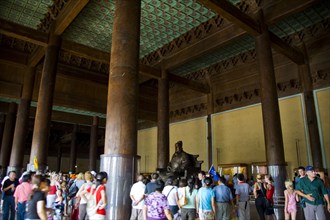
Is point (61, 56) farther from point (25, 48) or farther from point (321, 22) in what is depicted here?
point (321, 22)

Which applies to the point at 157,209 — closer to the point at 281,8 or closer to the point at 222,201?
the point at 222,201

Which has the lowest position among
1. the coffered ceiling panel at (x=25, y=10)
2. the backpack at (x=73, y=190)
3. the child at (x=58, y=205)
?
the child at (x=58, y=205)

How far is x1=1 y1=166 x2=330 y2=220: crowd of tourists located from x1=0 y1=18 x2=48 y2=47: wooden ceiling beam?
6842 mm

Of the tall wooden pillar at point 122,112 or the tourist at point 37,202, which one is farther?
the tall wooden pillar at point 122,112

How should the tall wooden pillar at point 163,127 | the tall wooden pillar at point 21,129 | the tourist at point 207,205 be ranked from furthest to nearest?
the tall wooden pillar at point 163,127
the tall wooden pillar at point 21,129
the tourist at point 207,205

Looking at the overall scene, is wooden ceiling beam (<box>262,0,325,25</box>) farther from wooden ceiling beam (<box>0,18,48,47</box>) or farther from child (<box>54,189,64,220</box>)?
child (<box>54,189,64,220</box>)

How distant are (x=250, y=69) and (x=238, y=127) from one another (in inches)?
143

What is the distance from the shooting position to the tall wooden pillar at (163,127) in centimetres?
1445

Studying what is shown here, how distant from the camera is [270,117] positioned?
10297mm

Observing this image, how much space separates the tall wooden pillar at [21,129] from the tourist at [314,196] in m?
12.8

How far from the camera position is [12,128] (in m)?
18.5

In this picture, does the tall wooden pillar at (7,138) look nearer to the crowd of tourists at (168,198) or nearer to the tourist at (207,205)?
the crowd of tourists at (168,198)

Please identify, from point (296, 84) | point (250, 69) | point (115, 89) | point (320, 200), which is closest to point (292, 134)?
point (296, 84)

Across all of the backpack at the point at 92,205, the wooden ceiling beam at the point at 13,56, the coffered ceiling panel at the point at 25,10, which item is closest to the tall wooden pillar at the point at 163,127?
the coffered ceiling panel at the point at 25,10
